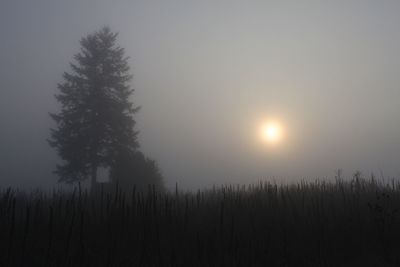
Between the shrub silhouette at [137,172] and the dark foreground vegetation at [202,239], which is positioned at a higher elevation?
the shrub silhouette at [137,172]

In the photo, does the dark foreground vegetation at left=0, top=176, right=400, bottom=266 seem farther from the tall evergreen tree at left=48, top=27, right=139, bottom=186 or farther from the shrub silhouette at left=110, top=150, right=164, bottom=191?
the tall evergreen tree at left=48, top=27, right=139, bottom=186

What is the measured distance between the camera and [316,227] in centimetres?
712

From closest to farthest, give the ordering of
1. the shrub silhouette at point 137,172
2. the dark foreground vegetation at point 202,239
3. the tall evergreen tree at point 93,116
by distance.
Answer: the dark foreground vegetation at point 202,239
the shrub silhouette at point 137,172
the tall evergreen tree at point 93,116

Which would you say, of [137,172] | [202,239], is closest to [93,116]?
[137,172]

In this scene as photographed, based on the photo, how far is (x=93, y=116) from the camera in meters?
28.7

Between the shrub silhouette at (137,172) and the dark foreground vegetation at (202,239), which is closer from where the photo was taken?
the dark foreground vegetation at (202,239)

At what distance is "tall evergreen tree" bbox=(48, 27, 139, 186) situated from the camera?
92.2ft

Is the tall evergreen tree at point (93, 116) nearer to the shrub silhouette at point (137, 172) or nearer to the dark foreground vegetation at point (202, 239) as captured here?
the shrub silhouette at point (137, 172)

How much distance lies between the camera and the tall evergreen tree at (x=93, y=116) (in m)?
28.1

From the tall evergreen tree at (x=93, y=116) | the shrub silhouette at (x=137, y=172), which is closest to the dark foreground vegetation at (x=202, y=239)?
the shrub silhouette at (x=137, y=172)

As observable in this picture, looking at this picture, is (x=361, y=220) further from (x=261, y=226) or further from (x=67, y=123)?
(x=67, y=123)

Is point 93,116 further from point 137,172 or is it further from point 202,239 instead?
point 202,239

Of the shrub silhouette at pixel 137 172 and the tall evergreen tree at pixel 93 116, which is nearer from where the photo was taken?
the shrub silhouette at pixel 137 172

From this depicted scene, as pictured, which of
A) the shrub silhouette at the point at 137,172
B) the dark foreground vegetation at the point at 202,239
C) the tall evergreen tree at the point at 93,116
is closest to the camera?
the dark foreground vegetation at the point at 202,239
